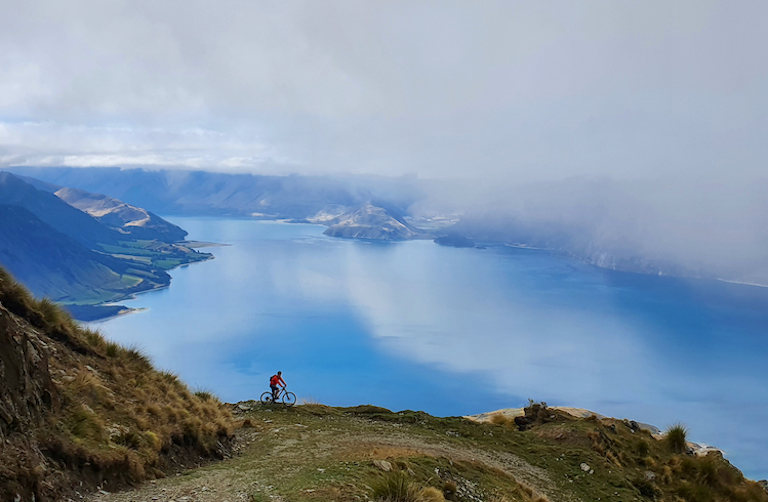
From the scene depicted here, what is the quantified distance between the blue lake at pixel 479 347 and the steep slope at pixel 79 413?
8636 centimetres

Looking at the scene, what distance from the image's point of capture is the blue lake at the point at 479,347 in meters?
99.1

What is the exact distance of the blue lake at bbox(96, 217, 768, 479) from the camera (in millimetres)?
99062

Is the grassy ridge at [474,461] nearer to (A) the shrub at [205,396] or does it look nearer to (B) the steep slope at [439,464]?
(B) the steep slope at [439,464]

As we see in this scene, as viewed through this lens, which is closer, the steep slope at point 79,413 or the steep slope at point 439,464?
the steep slope at point 79,413

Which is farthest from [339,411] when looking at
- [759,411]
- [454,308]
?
[454,308]

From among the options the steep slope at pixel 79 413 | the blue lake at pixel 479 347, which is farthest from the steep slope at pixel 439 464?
the blue lake at pixel 479 347

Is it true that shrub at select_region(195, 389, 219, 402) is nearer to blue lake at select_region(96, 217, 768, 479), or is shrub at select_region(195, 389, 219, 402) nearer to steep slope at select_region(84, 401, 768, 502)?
steep slope at select_region(84, 401, 768, 502)

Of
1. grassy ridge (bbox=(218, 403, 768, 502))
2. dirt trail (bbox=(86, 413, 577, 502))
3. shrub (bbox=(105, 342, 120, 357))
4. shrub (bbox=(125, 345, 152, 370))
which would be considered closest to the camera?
dirt trail (bbox=(86, 413, 577, 502))

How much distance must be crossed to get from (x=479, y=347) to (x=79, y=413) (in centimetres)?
12333

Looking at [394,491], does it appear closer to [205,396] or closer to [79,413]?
[79,413]

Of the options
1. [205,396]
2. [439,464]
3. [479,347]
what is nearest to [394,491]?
[439,464]

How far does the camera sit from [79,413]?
859cm

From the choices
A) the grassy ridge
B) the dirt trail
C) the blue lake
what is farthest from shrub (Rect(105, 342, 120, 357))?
the blue lake

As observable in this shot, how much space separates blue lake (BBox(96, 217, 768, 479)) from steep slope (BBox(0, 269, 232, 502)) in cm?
8636
